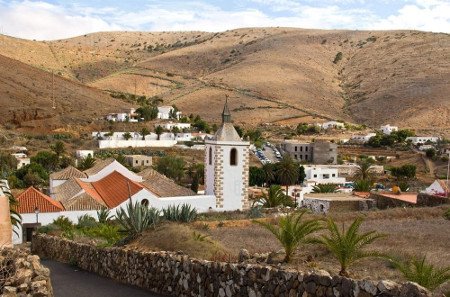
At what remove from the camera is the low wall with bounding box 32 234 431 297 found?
5.39 metres

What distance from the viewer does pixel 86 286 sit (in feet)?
34.1

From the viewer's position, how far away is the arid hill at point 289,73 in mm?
98062

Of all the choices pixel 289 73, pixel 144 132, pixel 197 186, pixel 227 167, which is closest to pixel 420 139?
pixel 144 132

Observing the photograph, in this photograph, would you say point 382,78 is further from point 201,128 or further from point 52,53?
point 52,53

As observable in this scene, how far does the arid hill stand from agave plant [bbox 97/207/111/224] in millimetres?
68309

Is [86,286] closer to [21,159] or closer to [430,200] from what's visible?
[430,200]

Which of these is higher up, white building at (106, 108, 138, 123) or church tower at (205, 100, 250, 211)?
white building at (106, 108, 138, 123)

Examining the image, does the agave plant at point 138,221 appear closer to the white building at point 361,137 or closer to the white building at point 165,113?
the white building at point 361,137

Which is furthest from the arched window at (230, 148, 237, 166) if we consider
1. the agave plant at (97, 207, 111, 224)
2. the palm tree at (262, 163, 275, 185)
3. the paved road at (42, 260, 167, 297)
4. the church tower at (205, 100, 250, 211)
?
the palm tree at (262, 163, 275, 185)

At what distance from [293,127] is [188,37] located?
116859mm

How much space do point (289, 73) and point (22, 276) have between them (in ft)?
386

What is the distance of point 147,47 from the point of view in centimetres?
18350

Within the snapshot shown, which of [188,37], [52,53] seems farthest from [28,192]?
[188,37]

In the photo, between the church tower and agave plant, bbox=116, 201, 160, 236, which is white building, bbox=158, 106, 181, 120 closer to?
the church tower
